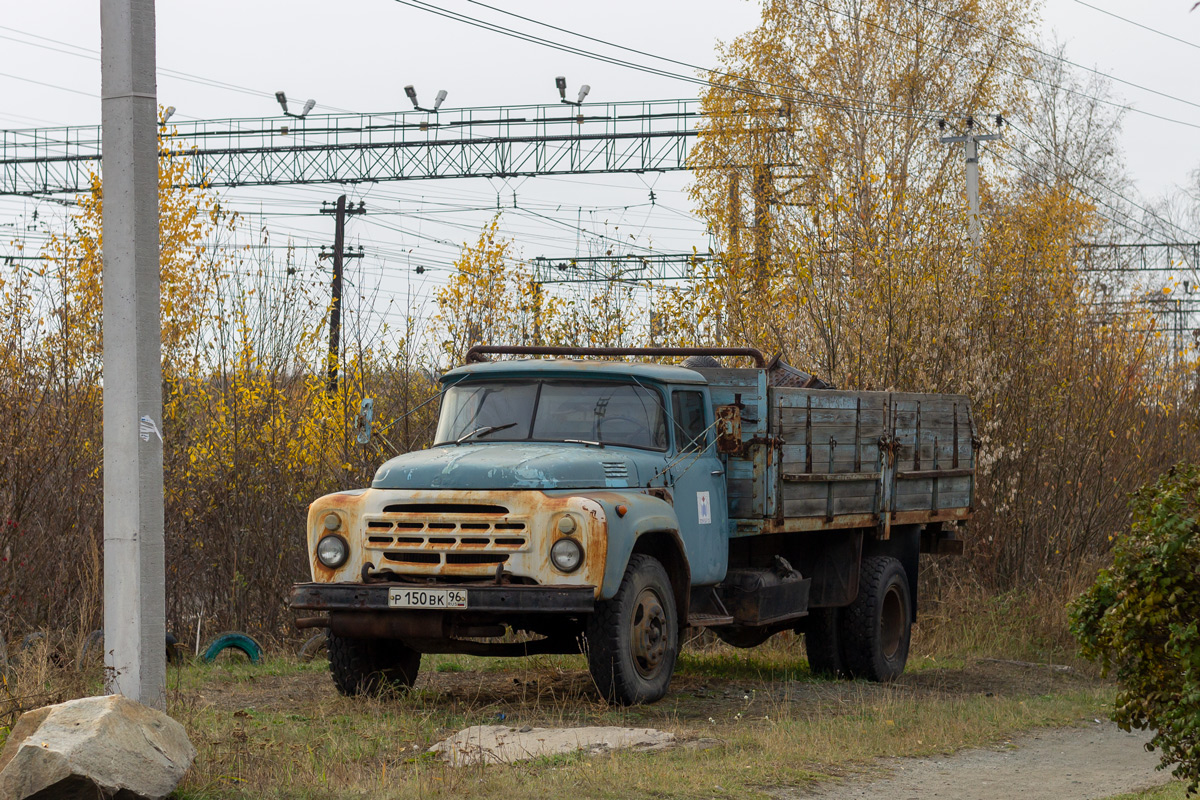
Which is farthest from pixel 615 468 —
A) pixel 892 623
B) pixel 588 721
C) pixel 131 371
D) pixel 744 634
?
pixel 892 623

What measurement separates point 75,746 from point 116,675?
3.46 feet

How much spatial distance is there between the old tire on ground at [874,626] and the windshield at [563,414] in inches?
118

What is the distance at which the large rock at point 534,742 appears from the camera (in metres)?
7.70

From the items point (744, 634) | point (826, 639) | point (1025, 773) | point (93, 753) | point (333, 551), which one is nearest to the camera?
point (93, 753)

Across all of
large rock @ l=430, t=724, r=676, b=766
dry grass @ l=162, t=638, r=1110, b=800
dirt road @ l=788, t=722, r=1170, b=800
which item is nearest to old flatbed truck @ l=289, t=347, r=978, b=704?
dry grass @ l=162, t=638, r=1110, b=800

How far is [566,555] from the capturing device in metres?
8.92

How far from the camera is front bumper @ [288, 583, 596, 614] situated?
875cm

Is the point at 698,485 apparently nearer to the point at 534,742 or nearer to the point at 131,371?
the point at 534,742

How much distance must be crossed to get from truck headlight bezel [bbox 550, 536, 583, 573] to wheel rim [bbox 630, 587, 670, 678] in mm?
622

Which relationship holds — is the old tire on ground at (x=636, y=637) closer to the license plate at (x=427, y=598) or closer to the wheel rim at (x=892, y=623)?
the license plate at (x=427, y=598)

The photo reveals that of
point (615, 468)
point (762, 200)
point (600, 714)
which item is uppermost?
point (762, 200)

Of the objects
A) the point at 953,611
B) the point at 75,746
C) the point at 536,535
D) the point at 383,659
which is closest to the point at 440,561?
the point at 536,535

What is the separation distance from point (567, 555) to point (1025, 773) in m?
2.93

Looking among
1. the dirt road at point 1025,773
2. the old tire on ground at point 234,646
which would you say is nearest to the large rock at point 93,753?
the dirt road at point 1025,773
